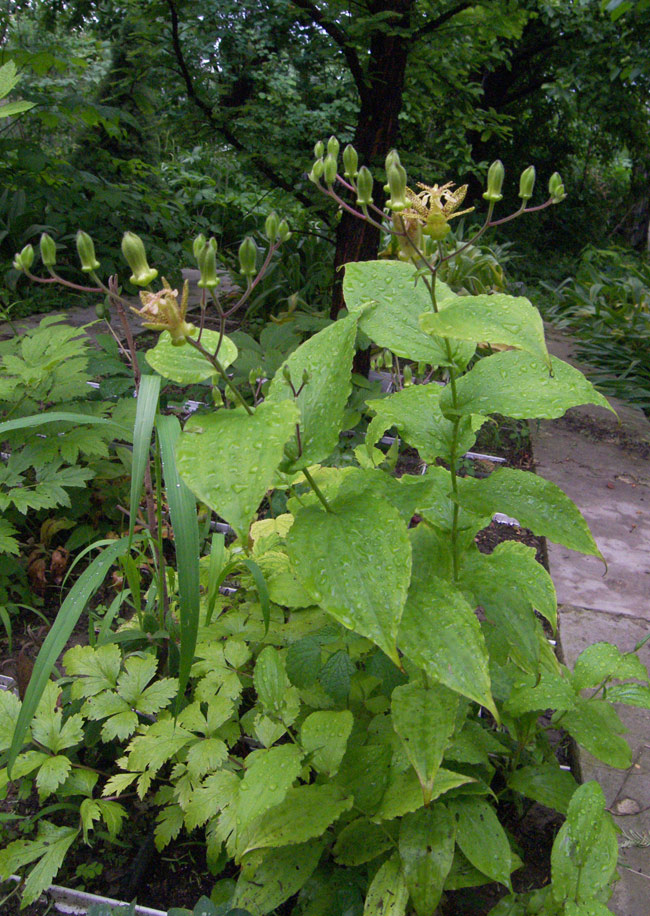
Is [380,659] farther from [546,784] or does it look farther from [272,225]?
[272,225]

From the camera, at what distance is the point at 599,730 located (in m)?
1.09

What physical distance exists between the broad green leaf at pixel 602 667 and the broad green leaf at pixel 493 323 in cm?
66

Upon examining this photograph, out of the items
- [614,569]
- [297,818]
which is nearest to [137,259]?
[297,818]

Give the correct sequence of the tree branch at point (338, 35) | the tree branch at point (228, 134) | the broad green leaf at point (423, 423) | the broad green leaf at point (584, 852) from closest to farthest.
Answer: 1. the broad green leaf at point (584, 852)
2. the broad green leaf at point (423, 423)
3. the tree branch at point (338, 35)
4. the tree branch at point (228, 134)

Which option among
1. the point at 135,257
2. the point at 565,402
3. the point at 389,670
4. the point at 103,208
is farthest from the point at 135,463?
the point at 103,208

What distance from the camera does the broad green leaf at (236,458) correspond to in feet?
2.23

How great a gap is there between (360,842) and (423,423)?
2.12 feet

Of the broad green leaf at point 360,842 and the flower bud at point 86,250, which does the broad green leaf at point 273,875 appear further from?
the flower bud at point 86,250

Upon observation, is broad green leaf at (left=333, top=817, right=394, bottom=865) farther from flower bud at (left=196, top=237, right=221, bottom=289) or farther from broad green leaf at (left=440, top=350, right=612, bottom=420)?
flower bud at (left=196, top=237, right=221, bottom=289)

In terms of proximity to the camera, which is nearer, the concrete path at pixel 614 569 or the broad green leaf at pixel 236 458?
the broad green leaf at pixel 236 458

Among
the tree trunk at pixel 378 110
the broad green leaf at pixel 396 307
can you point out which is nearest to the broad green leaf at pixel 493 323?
the broad green leaf at pixel 396 307

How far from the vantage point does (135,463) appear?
1.07 m

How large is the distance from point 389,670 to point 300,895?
1.18ft

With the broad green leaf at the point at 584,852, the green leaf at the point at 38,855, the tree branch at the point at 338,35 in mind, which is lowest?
the green leaf at the point at 38,855
